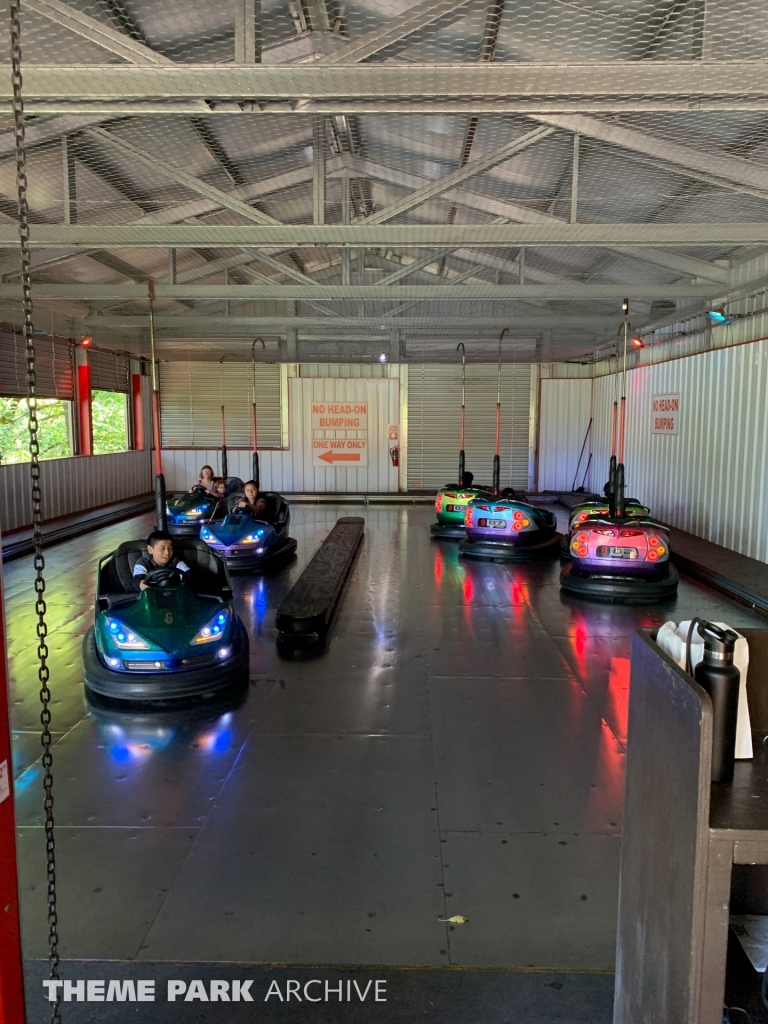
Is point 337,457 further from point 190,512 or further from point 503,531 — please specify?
point 503,531

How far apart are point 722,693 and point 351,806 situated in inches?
71.7

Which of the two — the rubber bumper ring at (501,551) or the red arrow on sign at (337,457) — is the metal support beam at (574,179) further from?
the red arrow on sign at (337,457)

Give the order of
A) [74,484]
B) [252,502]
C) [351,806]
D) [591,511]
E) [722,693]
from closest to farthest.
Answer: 1. [722,693]
2. [351,806]
3. [591,511]
4. [252,502]
5. [74,484]

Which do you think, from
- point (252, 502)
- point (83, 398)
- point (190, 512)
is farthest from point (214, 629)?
point (83, 398)

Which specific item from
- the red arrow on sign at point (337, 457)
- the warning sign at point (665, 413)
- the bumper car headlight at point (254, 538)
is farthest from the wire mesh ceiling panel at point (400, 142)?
the red arrow on sign at point (337, 457)

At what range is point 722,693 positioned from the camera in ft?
4.03

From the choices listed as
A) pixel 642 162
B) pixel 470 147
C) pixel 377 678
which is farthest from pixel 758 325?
pixel 377 678

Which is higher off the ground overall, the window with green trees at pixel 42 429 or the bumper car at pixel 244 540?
the window with green trees at pixel 42 429

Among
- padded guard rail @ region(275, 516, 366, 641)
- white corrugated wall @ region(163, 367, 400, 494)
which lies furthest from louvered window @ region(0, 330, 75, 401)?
padded guard rail @ region(275, 516, 366, 641)

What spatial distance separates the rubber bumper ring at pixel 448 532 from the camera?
354 inches

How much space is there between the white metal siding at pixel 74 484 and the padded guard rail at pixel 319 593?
3.87 metres

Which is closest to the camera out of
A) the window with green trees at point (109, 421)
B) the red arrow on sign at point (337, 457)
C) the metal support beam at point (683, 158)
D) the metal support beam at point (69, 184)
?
the metal support beam at point (683, 158)

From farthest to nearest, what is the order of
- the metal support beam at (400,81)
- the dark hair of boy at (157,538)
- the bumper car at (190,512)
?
the bumper car at (190,512) → the dark hair of boy at (157,538) → the metal support beam at (400,81)

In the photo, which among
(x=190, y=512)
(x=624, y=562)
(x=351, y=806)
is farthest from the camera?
(x=190, y=512)
